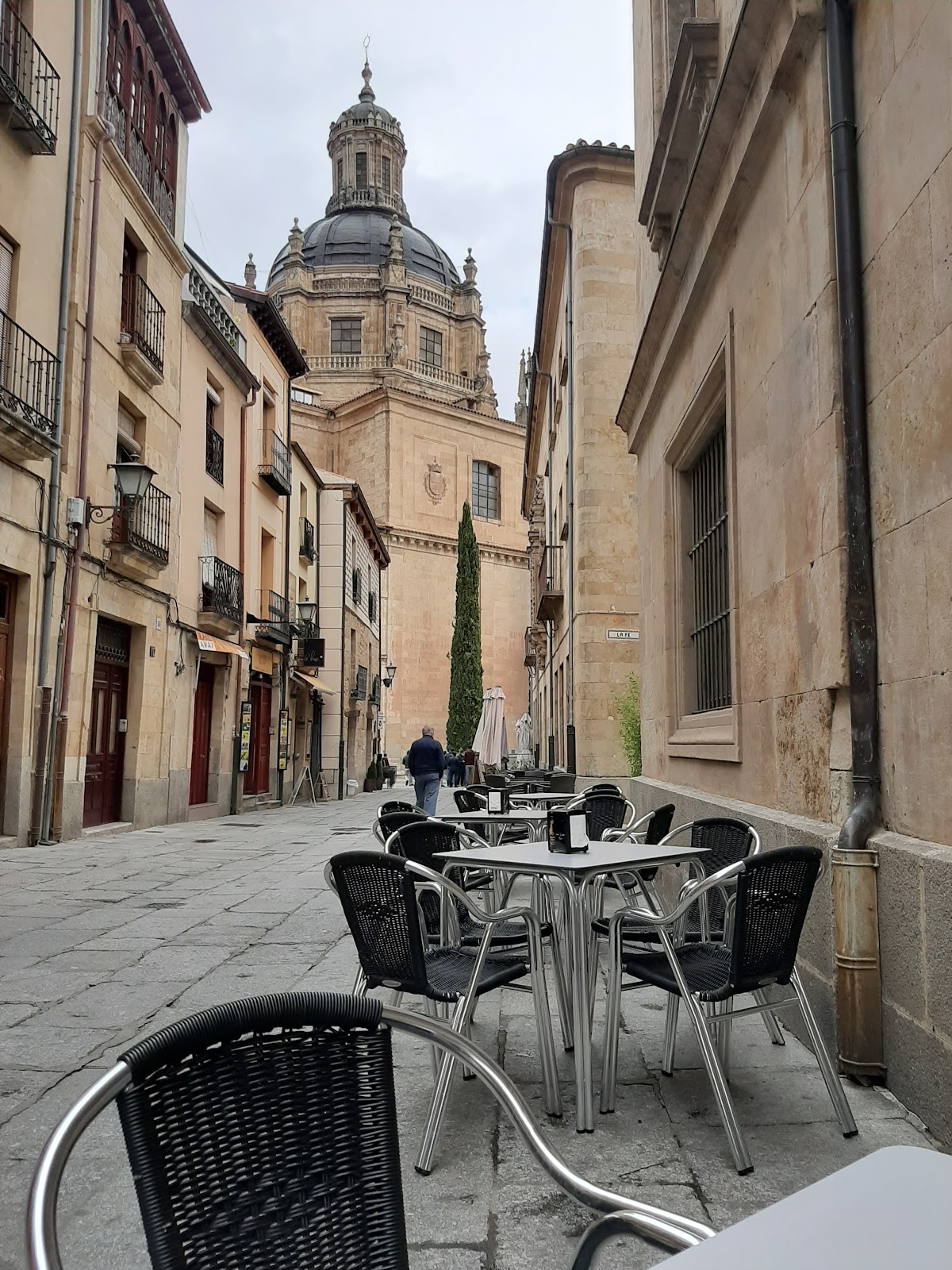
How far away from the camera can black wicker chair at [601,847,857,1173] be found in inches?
118

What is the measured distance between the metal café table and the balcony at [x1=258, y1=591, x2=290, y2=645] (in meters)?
17.1

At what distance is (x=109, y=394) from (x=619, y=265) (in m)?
7.48

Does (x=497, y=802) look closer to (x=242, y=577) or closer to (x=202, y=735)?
(x=202, y=735)

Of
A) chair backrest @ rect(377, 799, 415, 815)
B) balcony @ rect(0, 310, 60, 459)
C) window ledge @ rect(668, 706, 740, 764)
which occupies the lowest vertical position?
chair backrest @ rect(377, 799, 415, 815)

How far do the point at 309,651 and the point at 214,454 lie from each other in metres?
6.17

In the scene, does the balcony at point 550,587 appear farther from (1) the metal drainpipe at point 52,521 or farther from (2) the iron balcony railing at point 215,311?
(1) the metal drainpipe at point 52,521

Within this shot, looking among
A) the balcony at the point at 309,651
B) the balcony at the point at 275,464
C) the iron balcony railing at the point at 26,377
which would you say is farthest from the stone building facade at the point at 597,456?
the balcony at the point at 309,651

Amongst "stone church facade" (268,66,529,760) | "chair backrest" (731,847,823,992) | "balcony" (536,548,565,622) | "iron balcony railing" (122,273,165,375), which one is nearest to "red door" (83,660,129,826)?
"iron balcony railing" (122,273,165,375)

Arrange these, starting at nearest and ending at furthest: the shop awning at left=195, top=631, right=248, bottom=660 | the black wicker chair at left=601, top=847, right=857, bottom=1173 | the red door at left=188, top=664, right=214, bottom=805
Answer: the black wicker chair at left=601, top=847, right=857, bottom=1173 < the shop awning at left=195, top=631, right=248, bottom=660 < the red door at left=188, top=664, right=214, bottom=805

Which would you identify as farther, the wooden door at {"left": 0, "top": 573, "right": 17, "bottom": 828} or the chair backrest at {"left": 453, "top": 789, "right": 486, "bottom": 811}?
the wooden door at {"left": 0, "top": 573, "right": 17, "bottom": 828}

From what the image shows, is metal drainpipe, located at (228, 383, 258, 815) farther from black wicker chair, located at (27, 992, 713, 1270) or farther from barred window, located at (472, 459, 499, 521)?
barred window, located at (472, 459, 499, 521)

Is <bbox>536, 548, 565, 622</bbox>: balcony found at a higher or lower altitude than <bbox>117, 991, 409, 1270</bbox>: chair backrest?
higher

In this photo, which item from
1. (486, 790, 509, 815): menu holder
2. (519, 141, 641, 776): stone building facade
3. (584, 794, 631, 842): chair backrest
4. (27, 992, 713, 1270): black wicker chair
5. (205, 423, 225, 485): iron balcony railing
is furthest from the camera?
(205, 423, 225, 485): iron balcony railing

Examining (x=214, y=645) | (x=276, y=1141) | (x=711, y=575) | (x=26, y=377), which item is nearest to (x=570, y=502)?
(x=214, y=645)
